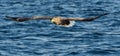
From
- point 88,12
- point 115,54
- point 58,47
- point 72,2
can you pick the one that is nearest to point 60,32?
point 58,47

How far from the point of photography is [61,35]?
2308 centimetres

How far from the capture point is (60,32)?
23766mm

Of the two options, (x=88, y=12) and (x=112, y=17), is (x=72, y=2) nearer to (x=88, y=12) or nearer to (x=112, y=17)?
(x=88, y=12)

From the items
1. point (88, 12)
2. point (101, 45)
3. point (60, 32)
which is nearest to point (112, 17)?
point (88, 12)

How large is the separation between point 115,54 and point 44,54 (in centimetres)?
314

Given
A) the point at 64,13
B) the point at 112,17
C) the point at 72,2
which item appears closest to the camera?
the point at 112,17

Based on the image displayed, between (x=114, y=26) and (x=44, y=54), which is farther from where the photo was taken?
(x=114, y=26)

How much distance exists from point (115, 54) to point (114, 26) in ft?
19.5

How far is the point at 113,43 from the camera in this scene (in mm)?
21344

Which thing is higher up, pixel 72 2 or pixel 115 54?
pixel 72 2

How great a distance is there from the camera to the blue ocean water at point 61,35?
20003mm

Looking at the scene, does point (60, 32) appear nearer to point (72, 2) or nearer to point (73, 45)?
point (73, 45)

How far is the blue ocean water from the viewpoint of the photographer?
788 inches

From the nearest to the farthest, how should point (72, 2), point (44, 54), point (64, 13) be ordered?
point (44, 54) → point (64, 13) → point (72, 2)
